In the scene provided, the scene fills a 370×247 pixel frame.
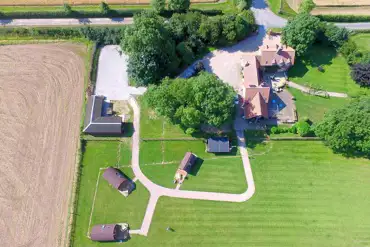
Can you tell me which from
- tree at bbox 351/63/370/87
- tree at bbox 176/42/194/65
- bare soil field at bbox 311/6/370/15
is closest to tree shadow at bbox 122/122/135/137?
tree at bbox 176/42/194/65

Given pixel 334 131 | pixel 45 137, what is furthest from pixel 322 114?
pixel 45 137

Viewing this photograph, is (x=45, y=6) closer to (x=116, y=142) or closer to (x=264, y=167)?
(x=116, y=142)

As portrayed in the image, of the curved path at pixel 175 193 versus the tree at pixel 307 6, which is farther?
the tree at pixel 307 6

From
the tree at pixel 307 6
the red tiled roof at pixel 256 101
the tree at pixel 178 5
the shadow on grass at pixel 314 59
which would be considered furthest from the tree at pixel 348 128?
the tree at pixel 178 5

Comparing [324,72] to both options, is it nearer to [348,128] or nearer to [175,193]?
[348,128]

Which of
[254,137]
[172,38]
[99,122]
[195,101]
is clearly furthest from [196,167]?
[172,38]

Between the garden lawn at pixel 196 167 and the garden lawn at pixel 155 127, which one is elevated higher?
the garden lawn at pixel 155 127

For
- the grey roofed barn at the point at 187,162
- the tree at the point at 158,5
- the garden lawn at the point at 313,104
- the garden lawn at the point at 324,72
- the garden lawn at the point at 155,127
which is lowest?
the grey roofed barn at the point at 187,162

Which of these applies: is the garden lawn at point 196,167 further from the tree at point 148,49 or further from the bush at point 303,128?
the tree at point 148,49
